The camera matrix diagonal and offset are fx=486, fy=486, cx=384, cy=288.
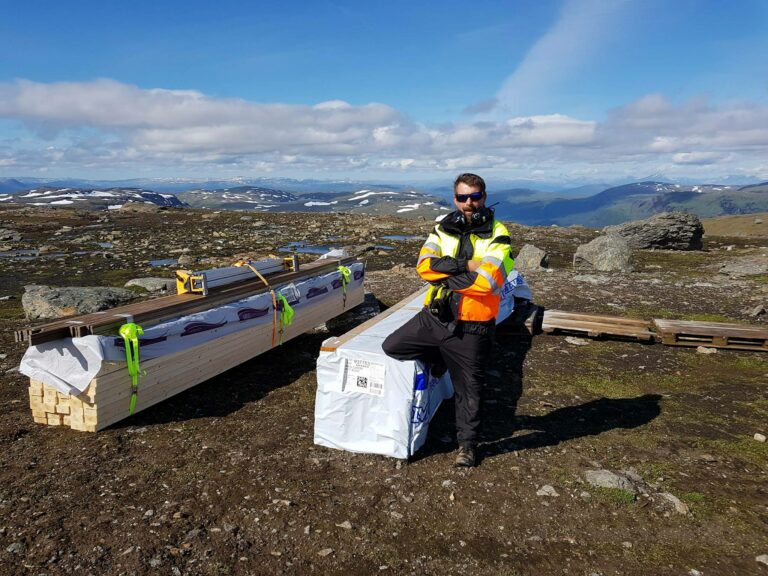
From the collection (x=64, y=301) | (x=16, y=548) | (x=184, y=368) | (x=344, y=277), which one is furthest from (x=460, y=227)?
(x=64, y=301)

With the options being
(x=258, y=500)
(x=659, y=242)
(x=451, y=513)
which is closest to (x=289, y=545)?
(x=258, y=500)

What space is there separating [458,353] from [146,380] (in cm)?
472

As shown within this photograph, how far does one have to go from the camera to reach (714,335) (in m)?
10.6

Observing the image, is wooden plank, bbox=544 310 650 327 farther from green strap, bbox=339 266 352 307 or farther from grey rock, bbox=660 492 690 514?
grey rock, bbox=660 492 690 514

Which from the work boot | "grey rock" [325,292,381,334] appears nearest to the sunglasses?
the work boot

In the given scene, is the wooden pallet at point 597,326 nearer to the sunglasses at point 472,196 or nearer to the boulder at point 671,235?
the sunglasses at point 472,196

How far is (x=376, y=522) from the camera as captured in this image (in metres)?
5.00

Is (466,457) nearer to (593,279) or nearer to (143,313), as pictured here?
(143,313)

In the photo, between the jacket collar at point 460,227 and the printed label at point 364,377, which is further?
the printed label at point 364,377

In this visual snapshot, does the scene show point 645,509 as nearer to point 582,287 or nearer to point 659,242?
point 582,287

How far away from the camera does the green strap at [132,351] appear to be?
22.6ft

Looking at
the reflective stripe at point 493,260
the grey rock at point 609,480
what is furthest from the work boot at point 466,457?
the reflective stripe at point 493,260

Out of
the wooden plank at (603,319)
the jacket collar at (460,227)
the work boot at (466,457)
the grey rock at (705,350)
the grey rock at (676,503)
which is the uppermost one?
the jacket collar at (460,227)

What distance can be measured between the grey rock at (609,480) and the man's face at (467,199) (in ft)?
11.2
